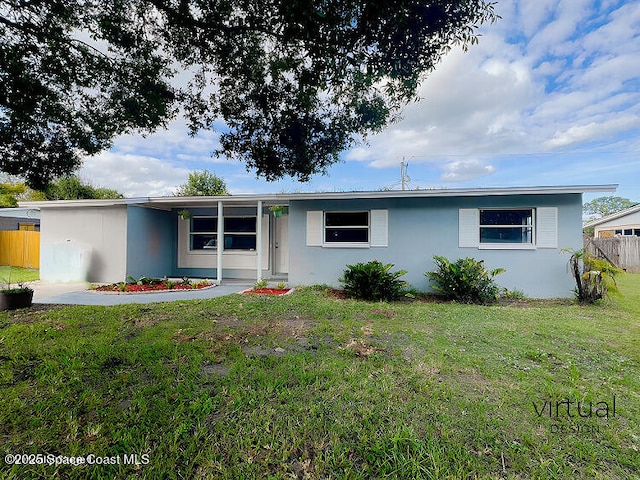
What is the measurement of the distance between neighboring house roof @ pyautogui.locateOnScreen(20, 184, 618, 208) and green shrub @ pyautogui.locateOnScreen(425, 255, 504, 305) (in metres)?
1.76

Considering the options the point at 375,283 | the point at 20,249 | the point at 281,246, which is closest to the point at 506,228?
the point at 375,283

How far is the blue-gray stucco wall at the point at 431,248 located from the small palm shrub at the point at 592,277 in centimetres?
56

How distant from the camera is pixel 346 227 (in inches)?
337

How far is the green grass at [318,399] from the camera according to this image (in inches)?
72.9

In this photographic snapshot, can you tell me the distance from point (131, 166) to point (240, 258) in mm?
8858

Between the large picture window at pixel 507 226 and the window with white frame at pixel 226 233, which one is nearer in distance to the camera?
the large picture window at pixel 507 226

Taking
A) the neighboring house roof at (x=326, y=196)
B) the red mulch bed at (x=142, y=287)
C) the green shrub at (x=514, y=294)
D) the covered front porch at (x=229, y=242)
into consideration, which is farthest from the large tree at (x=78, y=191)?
the green shrub at (x=514, y=294)

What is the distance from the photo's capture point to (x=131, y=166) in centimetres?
1461

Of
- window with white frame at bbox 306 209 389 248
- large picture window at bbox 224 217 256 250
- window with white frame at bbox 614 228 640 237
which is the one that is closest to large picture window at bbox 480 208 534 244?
window with white frame at bbox 306 209 389 248

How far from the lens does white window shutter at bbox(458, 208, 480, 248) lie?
7770mm

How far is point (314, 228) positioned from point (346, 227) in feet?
3.03

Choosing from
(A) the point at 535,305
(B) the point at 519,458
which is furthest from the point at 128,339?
(A) the point at 535,305

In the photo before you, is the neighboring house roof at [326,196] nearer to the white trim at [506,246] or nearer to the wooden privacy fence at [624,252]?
the white trim at [506,246]

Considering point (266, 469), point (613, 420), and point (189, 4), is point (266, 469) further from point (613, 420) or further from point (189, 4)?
point (189, 4)
